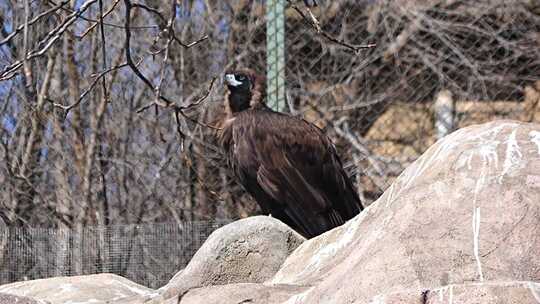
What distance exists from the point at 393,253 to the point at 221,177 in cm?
320

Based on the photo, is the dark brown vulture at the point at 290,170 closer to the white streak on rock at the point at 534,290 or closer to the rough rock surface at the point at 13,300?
the rough rock surface at the point at 13,300

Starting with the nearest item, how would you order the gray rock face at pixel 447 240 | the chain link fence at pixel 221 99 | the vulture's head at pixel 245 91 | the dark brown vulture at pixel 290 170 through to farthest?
the gray rock face at pixel 447 240 → the dark brown vulture at pixel 290 170 → the vulture's head at pixel 245 91 → the chain link fence at pixel 221 99

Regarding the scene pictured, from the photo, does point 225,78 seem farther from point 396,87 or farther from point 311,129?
point 396,87

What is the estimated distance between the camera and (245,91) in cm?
512

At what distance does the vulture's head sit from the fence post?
0.16 meters

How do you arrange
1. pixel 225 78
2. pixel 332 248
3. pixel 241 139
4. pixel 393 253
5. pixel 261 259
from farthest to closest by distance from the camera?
pixel 225 78 → pixel 241 139 → pixel 261 259 → pixel 332 248 → pixel 393 253

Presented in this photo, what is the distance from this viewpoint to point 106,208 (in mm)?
5578

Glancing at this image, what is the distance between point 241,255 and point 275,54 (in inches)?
73.3

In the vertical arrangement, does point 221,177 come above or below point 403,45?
below

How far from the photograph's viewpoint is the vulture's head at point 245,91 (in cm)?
510

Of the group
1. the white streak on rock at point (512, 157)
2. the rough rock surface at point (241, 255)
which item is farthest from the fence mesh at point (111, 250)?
the white streak on rock at point (512, 157)

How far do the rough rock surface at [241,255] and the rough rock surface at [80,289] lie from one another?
0.50 feet

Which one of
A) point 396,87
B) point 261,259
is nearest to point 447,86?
point 396,87

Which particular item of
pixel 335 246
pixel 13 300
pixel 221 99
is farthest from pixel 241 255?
pixel 221 99
